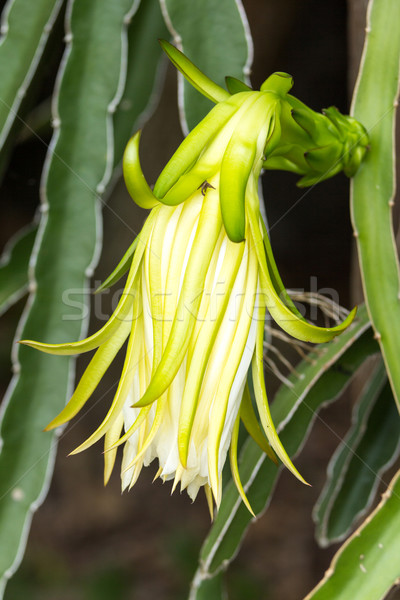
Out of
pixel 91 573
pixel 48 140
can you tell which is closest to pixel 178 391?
pixel 48 140

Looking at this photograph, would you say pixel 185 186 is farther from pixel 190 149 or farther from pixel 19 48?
pixel 19 48

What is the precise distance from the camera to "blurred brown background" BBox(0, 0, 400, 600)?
4.10 ft

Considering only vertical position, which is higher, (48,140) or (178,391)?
(48,140)

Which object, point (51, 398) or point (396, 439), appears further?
point (396, 439)

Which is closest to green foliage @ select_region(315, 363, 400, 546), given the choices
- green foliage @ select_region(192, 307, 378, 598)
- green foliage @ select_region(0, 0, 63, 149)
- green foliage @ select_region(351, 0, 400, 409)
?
green foliage @ select_region(192, 307, 378, 598)

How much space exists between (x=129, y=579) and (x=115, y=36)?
1.21m

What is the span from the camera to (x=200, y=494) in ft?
4.59

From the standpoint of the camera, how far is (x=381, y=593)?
41 centimetres

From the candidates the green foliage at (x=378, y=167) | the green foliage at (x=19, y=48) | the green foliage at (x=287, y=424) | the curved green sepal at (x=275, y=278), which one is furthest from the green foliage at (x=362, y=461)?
the green foliage at (x=19, y=48)

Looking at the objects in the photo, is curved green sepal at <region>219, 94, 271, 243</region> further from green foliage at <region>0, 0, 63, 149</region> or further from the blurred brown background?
the blurred brown background

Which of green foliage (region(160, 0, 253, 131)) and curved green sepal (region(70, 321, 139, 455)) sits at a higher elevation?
green foliage (region(160, 0, 253, 131))

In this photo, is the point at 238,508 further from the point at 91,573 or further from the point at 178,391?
the point at 91,573

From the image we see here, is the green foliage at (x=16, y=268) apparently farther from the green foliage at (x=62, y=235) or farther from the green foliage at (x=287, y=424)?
the green foliage at (x=287, y=424)

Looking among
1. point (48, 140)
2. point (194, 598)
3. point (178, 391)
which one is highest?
point (48, 140)
